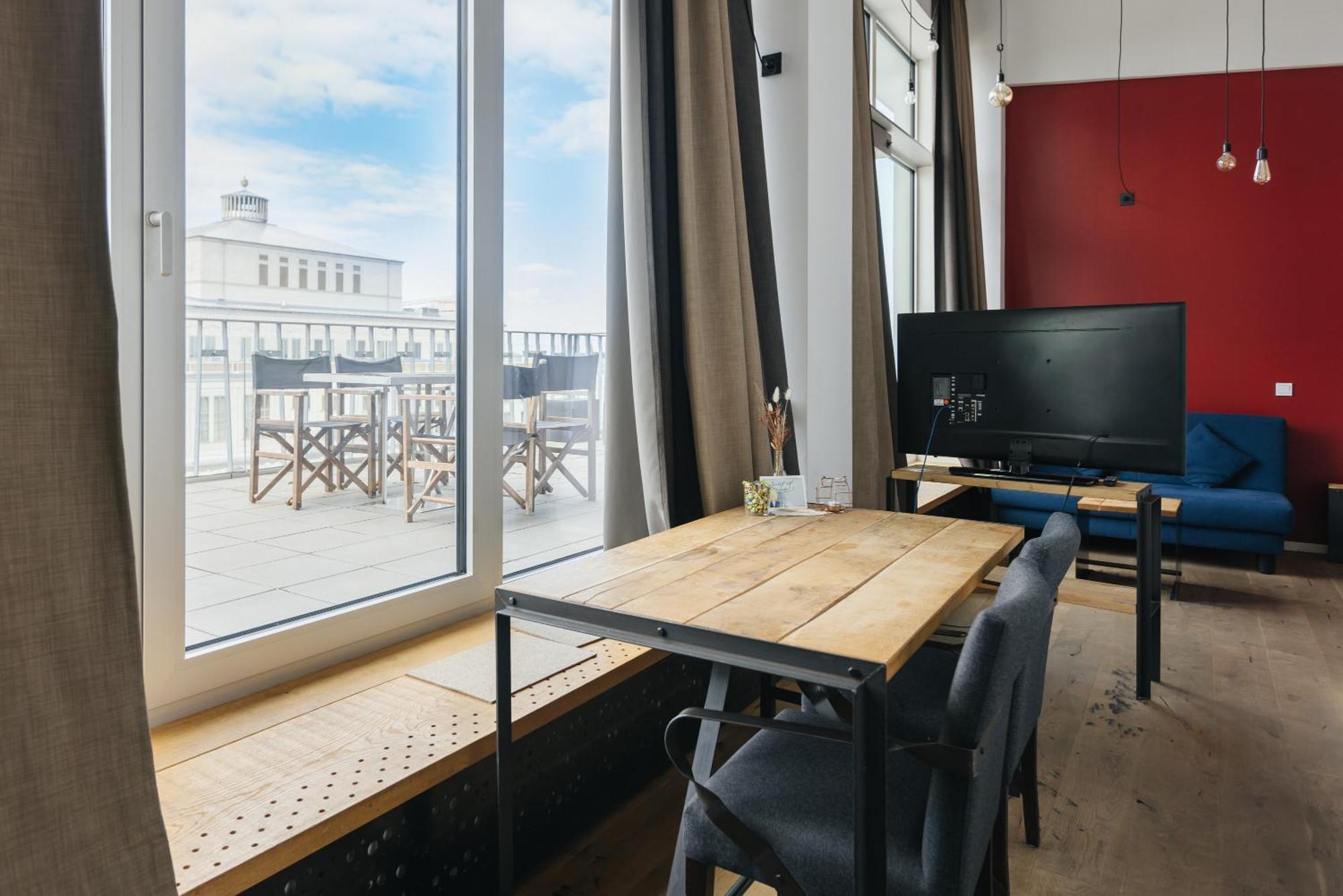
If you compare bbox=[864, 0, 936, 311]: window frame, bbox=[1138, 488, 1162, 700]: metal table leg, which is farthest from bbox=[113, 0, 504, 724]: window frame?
bbox=[864, 0, 936, 311]: window frame

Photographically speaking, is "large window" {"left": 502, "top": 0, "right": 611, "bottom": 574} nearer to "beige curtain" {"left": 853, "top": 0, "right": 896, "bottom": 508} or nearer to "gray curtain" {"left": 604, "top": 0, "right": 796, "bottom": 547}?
"gray curtain" {"left": 604, "top": 0, "right": 796, "bottom": 547}

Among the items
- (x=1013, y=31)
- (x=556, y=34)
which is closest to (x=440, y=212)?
(x=556, y=34)

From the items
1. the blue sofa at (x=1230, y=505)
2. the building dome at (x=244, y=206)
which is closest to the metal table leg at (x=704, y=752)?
the building dome at (x=244, y=206)

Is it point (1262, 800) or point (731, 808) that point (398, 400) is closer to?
point (731, 808)

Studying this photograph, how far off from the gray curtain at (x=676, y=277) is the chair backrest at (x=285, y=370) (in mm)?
774

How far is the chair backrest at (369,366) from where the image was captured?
1.83m

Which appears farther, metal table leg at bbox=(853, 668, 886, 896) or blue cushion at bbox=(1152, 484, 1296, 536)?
blue cushion at bbox=(1152, 484, 1296, 536)

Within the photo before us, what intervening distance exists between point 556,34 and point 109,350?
5.80ft

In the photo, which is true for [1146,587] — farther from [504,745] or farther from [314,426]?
[314,426]

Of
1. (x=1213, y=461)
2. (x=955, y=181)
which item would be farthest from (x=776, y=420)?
(x=1213, y=461)

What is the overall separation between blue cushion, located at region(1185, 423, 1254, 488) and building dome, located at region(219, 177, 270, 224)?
5.05m

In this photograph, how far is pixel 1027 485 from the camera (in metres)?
2.91

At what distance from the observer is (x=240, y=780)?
4.16 ft

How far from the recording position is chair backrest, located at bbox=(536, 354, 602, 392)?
2.32 meters
